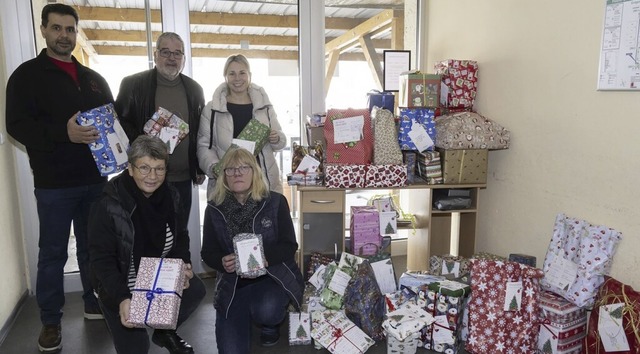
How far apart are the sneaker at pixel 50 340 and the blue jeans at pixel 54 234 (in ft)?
0.12

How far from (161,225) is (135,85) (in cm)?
100

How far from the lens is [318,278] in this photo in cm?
278

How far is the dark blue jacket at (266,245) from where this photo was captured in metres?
2.34

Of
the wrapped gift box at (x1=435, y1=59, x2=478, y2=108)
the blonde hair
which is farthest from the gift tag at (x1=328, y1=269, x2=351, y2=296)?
the wrapped gift box at (x1=435, y1=59, x2=478, y2=108)

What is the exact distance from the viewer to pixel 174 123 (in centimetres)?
264

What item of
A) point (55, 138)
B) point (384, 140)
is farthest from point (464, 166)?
point (55, 138)

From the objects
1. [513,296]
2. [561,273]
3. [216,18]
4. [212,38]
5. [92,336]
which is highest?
[216,18]

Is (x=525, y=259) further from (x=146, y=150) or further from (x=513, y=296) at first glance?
(x=146, y=150)

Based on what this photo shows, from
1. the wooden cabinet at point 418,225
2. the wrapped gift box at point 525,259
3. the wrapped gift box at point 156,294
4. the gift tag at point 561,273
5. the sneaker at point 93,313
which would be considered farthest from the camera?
the wooden cabinet at point 418,225

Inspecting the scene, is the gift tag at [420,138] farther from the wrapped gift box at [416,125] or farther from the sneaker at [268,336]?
the sneaker at [268,336]

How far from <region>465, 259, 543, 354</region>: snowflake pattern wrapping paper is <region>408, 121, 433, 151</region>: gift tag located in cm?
82

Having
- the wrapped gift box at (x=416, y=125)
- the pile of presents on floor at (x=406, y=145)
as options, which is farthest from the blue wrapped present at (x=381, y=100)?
the wrapped gift box at (x=416, y=125)

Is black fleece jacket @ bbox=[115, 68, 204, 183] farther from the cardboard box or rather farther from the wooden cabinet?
the cardboard box

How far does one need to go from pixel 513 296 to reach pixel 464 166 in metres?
0.88
